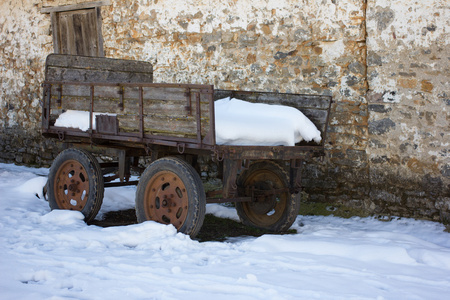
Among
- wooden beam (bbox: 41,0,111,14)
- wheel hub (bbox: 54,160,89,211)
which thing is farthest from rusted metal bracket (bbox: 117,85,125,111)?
wooden beam (bbox: 41,0,111,14)

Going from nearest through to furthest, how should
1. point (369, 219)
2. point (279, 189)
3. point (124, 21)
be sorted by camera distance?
1. point (279, 189)
2. point (369, 219)
3. point (124, 21)

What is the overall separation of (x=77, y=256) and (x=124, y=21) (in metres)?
4.82

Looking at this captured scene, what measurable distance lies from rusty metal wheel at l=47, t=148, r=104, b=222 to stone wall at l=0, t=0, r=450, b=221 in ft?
7.82

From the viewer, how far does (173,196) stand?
173 inches

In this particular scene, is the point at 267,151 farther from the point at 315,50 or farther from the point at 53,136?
the point at 53,136

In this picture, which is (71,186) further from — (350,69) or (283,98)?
(350,69)

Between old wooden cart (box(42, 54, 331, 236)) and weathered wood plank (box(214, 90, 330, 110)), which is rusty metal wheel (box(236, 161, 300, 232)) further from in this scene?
weathered wood plank (box(214, 90, 330, 110))

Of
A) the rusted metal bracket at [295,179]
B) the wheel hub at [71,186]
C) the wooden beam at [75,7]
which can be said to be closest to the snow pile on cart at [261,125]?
the rusted metal bracket at [295,179]

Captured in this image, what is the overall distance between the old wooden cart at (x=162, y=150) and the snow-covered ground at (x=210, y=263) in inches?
10.3

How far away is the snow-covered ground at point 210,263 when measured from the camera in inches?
123

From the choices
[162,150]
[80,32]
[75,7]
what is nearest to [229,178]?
[162,150]

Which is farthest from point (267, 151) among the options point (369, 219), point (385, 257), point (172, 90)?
point (369, 219)

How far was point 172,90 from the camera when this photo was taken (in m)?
4.27

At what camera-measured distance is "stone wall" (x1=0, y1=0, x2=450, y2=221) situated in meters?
5.31
